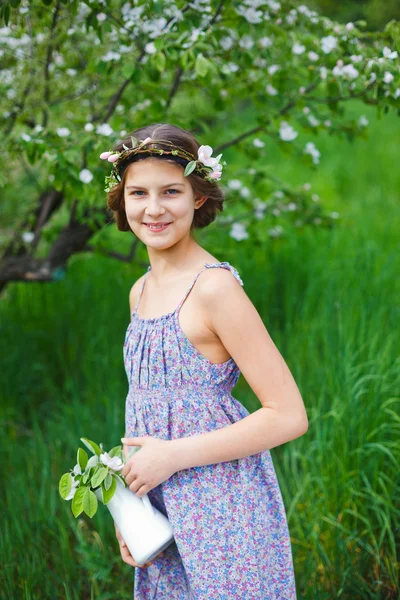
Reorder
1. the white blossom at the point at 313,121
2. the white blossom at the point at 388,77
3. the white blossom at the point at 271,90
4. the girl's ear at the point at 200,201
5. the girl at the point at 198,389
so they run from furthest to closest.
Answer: the white blossom at the point at 313,121 < the white blossom at the point at 271,90 < the white blossom at the point at 388,77 < the girl's ear at the point at 200,201 < the girl at the point at 198,389

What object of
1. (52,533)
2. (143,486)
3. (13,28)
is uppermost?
(13,28)

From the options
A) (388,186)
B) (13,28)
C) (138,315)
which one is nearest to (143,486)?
(138,315)

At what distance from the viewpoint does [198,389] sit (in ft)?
4.75

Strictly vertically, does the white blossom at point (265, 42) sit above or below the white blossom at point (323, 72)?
above

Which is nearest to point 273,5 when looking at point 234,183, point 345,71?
point 345,71

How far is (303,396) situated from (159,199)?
5.12 feet

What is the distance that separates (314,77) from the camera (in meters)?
2.39

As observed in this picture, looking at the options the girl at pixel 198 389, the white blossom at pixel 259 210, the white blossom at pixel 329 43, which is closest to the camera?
the girl at pixel 198 389

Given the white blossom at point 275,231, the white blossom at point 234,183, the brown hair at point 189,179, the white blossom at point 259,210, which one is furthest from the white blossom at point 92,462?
the white blossom at point 275,231

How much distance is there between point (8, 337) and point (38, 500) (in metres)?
1.24

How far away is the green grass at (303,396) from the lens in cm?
213

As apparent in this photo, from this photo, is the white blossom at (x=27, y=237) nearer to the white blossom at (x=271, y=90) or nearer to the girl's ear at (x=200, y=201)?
the white blossom at (x=271, y=90)

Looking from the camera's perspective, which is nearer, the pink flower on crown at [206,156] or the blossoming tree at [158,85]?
the pink flower on crown at [206,156]

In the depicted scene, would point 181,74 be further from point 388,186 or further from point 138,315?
point 388,186
